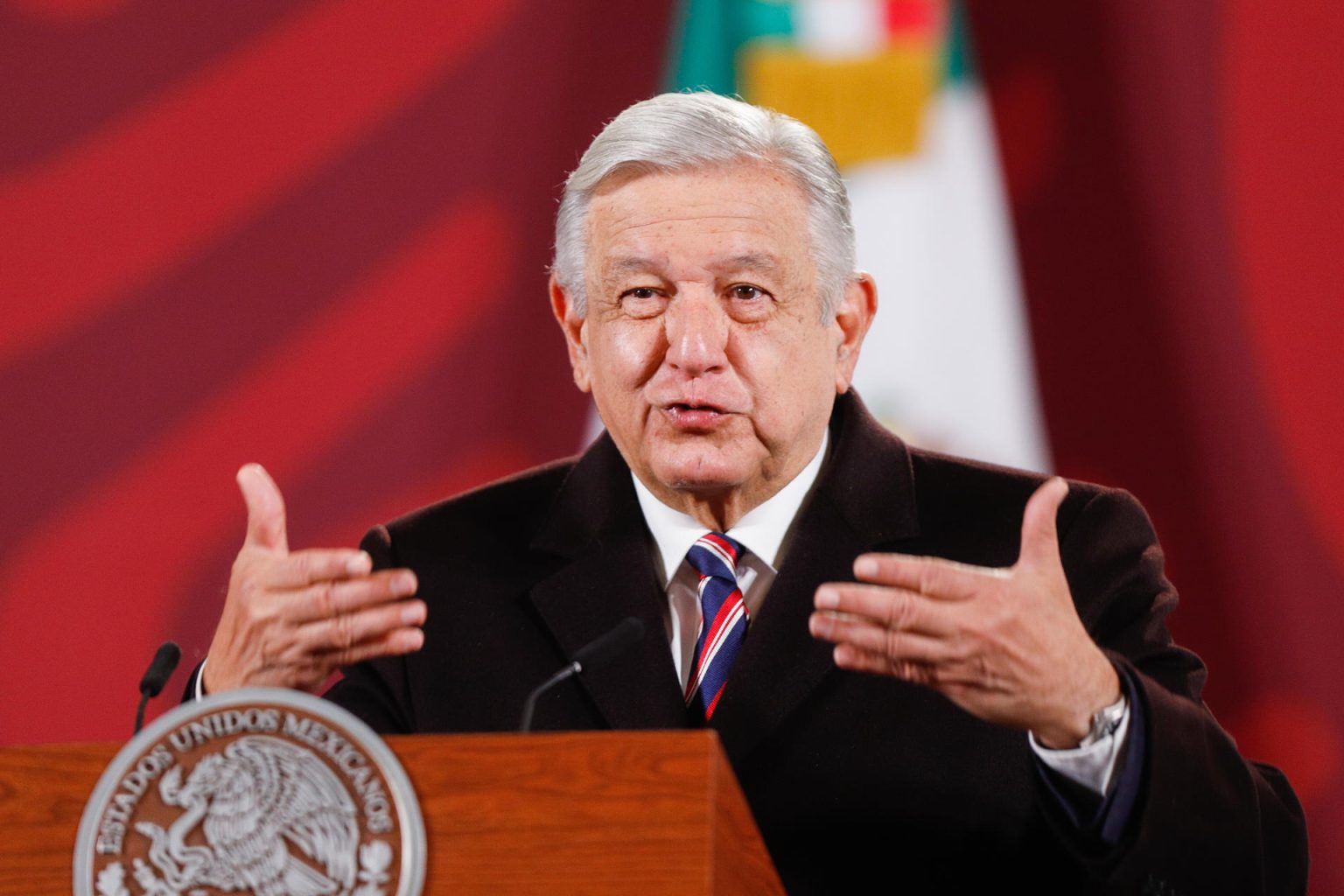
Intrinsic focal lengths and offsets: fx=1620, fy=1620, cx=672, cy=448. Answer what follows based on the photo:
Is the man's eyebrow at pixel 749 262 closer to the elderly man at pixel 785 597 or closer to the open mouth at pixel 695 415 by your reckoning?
the elderly man at pixel 785 597

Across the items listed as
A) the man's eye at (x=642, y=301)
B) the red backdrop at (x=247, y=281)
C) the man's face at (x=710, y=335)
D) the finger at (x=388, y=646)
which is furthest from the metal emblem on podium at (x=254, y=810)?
the red backdrop at (x=247, y=281)

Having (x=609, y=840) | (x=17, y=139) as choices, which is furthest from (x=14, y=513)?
(x=609, y=840)

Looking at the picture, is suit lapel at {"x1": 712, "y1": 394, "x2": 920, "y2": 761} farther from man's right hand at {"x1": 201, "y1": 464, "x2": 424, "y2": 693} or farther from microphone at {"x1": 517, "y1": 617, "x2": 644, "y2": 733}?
man's right hand at {"x1": 201, "y1": 464, "x2": 424, "y2": 693}

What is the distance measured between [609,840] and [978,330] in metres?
2.26

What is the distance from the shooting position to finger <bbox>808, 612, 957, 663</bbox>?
1567 mm

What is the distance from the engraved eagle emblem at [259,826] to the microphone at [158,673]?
0.30 meters

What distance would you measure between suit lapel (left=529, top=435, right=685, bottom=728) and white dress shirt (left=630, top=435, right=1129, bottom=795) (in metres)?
0.03

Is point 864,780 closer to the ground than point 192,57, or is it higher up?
closer to the ground

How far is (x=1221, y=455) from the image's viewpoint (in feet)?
10.5

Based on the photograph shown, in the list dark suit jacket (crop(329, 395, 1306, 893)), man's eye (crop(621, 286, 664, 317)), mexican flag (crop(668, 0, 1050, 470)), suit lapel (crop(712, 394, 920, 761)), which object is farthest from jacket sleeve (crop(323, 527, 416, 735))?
mexican flag (crop(668, 0, 1050, 470))

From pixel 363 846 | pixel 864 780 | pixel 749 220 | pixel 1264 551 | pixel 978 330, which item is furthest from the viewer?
pixel 978 330

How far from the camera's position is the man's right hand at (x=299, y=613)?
5.51ft

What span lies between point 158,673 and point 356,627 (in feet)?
0.77

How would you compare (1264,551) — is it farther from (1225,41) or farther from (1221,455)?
(1225,41)
